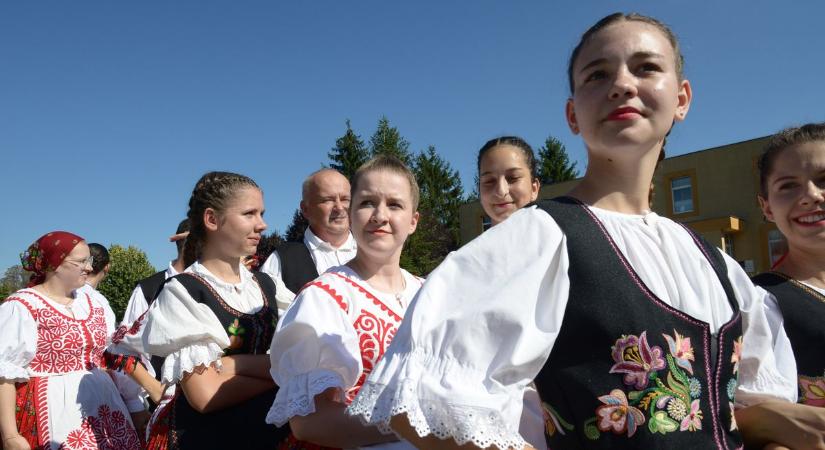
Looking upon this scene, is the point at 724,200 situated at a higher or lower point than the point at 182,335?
higher

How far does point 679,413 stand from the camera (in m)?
1.12

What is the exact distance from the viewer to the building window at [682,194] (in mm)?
22719

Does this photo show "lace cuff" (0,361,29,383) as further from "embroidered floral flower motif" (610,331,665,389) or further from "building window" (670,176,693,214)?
"building window" (670,176,693,214)

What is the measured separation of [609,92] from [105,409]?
378 cm

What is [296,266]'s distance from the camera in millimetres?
4055

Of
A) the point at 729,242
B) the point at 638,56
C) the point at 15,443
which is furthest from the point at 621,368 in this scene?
the point at 729,242

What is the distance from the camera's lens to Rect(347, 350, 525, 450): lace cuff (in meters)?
0.96

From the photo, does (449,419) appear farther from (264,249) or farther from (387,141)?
(387,141)

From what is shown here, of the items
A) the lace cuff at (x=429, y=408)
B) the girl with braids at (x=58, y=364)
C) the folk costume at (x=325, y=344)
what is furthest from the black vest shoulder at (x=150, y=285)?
the lace cuff at (x=429, y=408)

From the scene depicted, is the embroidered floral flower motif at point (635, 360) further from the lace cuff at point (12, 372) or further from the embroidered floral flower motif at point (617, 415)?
the lace cuff at point (12, 372)

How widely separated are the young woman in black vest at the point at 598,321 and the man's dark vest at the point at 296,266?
2817 mm

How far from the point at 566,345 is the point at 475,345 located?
208 mm

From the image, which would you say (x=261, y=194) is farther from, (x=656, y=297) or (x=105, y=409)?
(x=656, y=297)

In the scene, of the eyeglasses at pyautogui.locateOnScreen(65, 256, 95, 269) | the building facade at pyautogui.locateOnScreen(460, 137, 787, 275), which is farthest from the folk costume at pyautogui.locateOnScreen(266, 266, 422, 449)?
the building facade at pyautogui.locateOnScreen(460, 137, 787, 275)
